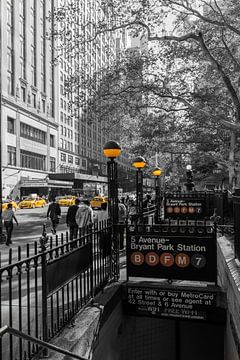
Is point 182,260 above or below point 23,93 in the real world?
below

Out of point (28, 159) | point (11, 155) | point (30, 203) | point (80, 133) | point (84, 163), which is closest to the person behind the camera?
point (30, 203)

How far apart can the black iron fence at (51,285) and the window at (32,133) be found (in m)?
52.1

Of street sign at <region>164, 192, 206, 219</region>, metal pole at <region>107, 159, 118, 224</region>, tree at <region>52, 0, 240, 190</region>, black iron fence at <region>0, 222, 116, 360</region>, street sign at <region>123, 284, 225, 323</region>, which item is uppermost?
tree at <region>52, 0, 240, 190</region>

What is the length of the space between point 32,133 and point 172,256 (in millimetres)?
57188

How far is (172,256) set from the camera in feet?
20.2

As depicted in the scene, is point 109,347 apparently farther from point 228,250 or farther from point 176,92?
point 176,92

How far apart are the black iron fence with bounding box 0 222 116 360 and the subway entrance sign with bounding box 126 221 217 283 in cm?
59

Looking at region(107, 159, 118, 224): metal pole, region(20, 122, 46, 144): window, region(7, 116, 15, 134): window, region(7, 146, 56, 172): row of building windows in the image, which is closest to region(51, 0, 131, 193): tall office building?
region(7, 146, 56, 172): row of building windows

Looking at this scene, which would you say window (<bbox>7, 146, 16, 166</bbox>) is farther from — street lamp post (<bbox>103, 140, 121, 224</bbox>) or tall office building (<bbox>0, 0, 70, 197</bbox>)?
street lamp post (<bbox>103, 140, 121, 224</bbox>)

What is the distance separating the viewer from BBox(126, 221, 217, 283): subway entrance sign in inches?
235

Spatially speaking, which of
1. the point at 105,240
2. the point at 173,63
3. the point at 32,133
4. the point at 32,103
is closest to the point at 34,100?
the point at 32,103

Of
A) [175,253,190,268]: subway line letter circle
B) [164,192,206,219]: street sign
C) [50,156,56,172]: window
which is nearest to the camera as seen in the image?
[175,253,190,268]: subway line letter circle

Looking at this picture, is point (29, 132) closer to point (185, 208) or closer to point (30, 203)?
point (30, 203)

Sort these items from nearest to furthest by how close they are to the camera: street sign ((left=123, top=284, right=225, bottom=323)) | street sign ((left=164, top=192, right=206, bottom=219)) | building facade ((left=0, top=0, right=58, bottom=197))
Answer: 1. street sign ((left=123, top=284, right=225, bottom=323))
2. street sign ((left=164, top=192, right=206, bottom=219))
3. building facade ((left=0, top=0, right=58, bottom=197))
